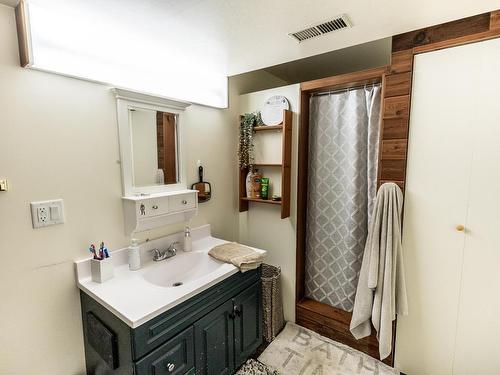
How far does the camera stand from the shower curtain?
178cm

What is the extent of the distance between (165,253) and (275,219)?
3.06ft

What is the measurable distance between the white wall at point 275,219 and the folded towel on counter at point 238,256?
0.42m

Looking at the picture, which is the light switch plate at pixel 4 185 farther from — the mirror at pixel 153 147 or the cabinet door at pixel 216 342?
the cabinet door at pixel 216 342

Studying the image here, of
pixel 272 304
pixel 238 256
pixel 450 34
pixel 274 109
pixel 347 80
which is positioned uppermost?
pixel 450 34

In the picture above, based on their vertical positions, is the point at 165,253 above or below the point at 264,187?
below

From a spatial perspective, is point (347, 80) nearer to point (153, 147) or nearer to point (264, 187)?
point (264, 187)

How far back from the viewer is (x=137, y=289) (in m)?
1.31

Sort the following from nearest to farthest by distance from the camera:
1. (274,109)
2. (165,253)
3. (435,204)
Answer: (435,204) < (165,253) < (274,109)

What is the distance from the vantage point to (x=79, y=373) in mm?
1411

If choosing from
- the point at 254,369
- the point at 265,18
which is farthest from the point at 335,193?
the point at 254,369

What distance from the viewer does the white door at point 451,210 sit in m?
1.31

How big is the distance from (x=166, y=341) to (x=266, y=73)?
2404 mm

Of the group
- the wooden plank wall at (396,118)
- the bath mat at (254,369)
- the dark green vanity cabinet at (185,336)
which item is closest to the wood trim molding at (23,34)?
the dark green vanity cabinet at (185,336)

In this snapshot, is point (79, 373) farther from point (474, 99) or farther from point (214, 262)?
point (474, 99)
